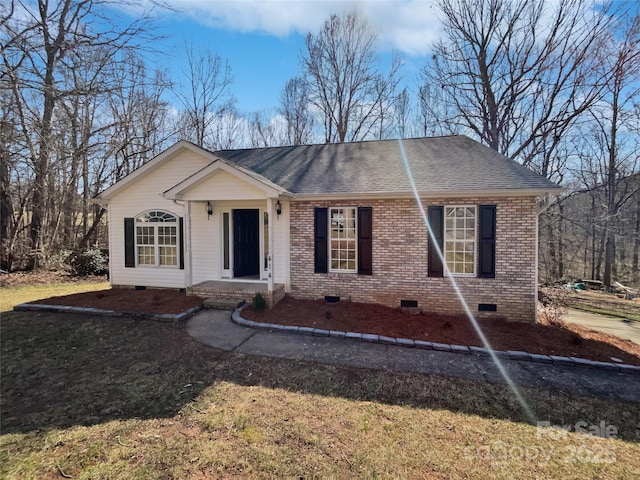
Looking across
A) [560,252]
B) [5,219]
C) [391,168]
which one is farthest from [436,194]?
[560,252]

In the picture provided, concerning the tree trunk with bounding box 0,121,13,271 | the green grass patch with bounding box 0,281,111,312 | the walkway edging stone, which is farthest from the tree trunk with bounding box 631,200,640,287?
the tree trunk with bounding box 0,121,13,271

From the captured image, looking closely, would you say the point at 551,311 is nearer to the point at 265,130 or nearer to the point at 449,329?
the point at 449,329

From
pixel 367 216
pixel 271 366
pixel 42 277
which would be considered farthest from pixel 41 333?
pixel 42 277

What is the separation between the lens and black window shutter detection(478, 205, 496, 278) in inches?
299

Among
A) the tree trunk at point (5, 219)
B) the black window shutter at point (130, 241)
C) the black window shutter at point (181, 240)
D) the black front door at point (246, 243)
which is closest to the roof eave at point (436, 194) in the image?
the black front door at point (246, 243)

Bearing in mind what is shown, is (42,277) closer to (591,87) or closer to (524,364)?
(524,364)

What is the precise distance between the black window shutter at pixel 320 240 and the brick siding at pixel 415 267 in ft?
0.39

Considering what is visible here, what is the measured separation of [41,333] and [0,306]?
3807 mm

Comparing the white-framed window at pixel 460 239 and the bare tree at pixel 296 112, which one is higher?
the bare tree at pixel 296 112

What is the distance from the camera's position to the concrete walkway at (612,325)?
8063 mm

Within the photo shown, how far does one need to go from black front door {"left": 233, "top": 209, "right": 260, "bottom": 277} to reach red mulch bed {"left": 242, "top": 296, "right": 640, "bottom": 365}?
7.78 ft

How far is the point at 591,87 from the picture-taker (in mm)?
14273

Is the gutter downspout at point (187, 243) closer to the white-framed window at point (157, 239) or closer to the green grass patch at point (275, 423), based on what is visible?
the white-framed window at point (157, 239)

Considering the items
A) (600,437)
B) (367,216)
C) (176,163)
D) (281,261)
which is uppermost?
(176,163)
